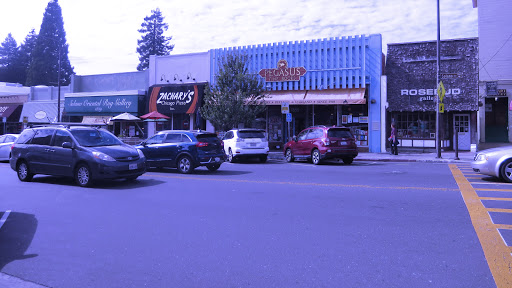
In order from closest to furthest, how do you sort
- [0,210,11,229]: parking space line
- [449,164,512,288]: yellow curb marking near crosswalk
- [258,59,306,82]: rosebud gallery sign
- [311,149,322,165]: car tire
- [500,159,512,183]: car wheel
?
[449,164,512,288]: yellow curb marking near crosswalk → [0,210,11,229]: parking space line → [500,159,512,183]: car wheel → [311,149,322,165]: car tire → [258,59,306,82]: rosebud gallery sign

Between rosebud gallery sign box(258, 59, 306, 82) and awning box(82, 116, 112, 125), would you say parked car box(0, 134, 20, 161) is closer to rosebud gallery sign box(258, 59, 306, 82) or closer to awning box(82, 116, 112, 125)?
awning box(82, 116, 112, 125)

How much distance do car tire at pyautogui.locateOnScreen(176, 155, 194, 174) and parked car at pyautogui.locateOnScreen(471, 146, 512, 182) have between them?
9.05 meters

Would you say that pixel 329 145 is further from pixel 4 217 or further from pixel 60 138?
pixel 4 217

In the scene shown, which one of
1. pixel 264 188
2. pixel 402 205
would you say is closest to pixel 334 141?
pixel 264 188

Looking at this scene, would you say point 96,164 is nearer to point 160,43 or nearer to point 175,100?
point 175,100

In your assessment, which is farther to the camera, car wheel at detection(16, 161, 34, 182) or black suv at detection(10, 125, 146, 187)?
car wheel at detection(16, 161, 34, 182)

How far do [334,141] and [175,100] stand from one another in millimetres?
15643

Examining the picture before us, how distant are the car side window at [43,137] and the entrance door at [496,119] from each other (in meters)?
28.3

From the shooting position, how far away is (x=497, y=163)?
11.5 meters

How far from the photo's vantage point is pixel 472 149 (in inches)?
936

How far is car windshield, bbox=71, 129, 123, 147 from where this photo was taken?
11727 mm

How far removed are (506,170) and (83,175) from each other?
1163cm

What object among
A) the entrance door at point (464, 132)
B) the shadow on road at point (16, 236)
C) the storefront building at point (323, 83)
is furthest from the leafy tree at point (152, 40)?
the shadow on road at point (16, 236)

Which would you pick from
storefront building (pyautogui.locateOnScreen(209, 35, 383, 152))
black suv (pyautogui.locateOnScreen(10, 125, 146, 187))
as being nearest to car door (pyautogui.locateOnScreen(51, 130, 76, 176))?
black suv (pyautogui.locateOnScreen(10, 125, 146, 187))
